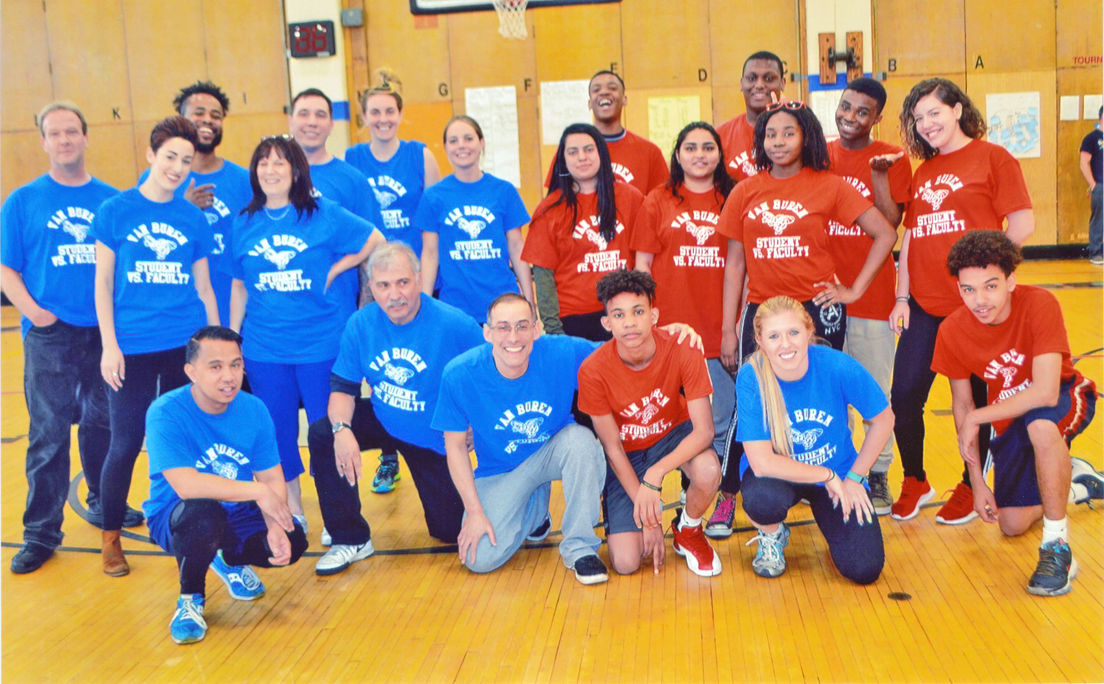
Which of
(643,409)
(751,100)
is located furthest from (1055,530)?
(751,100)

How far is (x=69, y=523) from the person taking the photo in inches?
161

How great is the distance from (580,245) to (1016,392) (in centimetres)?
167

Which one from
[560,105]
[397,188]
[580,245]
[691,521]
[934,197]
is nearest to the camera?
[691,521]

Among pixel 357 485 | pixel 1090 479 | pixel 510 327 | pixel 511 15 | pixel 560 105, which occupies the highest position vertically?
pixel 511 15

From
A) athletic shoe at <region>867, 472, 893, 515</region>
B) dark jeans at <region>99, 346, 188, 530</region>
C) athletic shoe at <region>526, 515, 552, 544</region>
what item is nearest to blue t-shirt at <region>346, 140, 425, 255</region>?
dark jeans at <region>99, 346, 188, 530</region>

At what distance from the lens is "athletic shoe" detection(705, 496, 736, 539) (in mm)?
3535

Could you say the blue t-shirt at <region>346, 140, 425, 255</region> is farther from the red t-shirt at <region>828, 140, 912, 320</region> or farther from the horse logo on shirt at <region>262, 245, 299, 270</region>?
the red t-shirt at <region>828, 140, 912, 320</region>

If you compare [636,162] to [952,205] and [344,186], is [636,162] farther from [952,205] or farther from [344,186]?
[952,205]

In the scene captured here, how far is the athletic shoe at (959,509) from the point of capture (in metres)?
3.52

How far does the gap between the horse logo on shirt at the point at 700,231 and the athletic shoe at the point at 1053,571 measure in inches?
63.2

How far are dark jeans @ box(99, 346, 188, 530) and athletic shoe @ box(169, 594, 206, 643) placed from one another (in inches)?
25.7

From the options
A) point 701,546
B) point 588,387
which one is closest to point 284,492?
point 588,387

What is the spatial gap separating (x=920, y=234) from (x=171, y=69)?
9746 millimetres

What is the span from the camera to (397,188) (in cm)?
456
